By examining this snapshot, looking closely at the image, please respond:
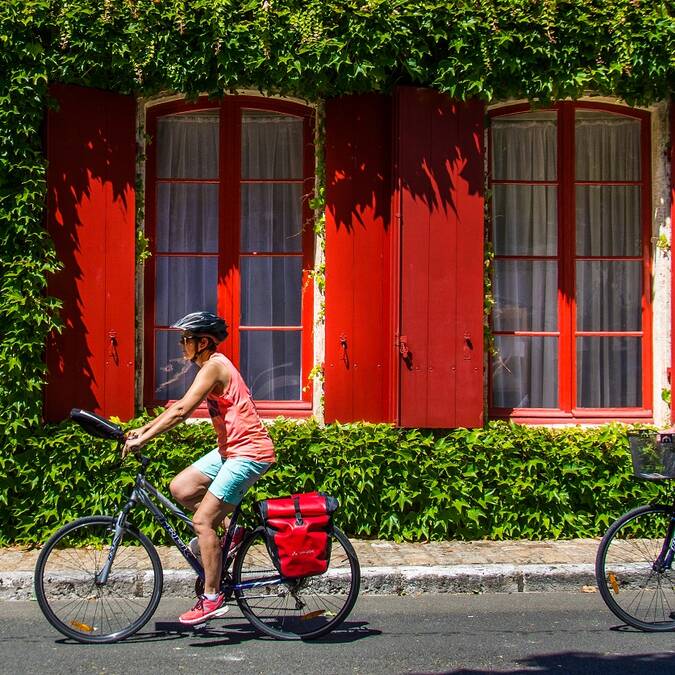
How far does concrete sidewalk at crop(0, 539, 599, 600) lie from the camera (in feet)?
21.8

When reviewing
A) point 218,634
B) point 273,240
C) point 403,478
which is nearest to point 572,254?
point 403,478

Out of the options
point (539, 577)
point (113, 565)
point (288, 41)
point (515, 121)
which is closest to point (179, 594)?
point (113, 565)

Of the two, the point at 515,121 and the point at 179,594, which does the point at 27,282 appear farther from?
the point at 515,121

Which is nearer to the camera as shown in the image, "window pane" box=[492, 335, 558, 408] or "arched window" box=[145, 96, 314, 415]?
"arched window" box=[145, 96, 314, 415]

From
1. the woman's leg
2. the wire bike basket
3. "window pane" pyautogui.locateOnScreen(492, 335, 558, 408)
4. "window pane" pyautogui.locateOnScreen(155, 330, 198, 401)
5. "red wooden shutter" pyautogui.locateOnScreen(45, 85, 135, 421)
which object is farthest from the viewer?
"window pane" pyautogui.locateOnScreen(492, 335, 558, 408)

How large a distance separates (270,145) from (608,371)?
11.4 feet

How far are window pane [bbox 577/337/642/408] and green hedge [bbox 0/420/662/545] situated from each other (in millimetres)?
562

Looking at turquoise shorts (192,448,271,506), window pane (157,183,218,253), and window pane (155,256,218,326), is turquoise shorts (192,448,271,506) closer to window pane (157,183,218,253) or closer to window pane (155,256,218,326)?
window pane (155,256,218,326)

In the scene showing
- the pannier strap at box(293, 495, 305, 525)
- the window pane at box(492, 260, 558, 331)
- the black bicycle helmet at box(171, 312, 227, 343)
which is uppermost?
the window pane at box(492, 260, 558, 331)

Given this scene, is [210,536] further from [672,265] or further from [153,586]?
[672,265]

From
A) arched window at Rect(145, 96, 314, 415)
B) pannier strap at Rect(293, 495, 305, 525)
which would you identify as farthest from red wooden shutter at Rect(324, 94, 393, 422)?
pannier strap at Rect(293, 495, 305, 525)

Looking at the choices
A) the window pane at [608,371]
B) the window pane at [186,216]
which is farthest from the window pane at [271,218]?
the window pane at [608,371]

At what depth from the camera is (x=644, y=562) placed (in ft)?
19.7

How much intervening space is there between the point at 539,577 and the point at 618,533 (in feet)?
3.54
